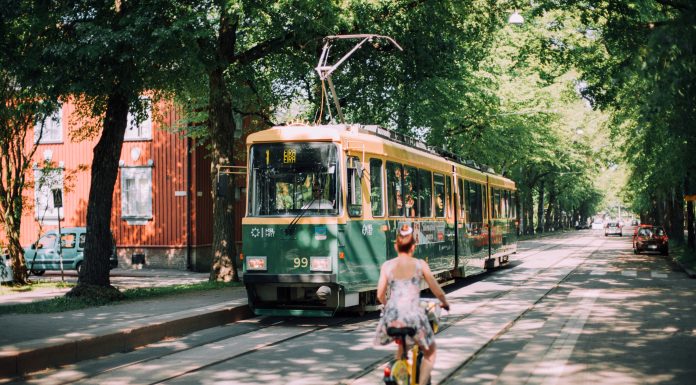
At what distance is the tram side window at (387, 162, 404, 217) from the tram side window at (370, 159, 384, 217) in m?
0.37

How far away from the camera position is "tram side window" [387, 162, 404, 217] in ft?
48.7

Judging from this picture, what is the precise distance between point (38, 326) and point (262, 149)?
4.69 metres

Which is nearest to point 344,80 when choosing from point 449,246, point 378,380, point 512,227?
point 449,246

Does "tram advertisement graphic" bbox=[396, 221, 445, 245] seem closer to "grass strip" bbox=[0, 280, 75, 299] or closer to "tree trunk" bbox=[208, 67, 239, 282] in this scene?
"tree trunk" bbox=[208, 67, 239, 282]

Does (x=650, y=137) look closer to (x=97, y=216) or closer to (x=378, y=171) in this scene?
(x=378, y=171)

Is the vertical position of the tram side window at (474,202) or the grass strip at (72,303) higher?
the tram side window at (474,202)

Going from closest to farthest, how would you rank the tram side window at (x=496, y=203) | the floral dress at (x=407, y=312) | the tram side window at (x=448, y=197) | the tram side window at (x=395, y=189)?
the floral dress at (x=407, y=312) < the tram side window at (x=395, y=189) < the tram side window at (x=448, y=197) < the tram side window at (x=496, y=203)

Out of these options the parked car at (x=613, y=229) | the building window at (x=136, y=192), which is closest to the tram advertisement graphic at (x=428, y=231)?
the building window at (x=136, y=192)

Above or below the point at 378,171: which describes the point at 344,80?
above

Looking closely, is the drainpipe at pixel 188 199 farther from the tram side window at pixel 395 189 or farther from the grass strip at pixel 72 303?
the tram side window at pixel 395 189

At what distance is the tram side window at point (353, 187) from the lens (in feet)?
43.9

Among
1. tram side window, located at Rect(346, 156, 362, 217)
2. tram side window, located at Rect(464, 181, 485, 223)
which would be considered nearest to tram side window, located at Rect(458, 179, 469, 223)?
tram side window, located at Rect(464, 181, 485, 223)

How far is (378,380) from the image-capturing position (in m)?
8.43

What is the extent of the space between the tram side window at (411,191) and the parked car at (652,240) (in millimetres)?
26212
